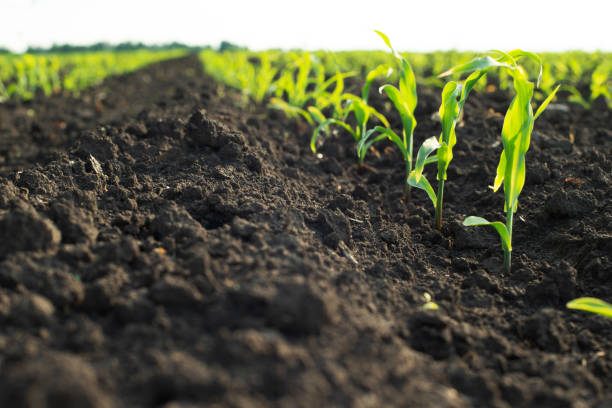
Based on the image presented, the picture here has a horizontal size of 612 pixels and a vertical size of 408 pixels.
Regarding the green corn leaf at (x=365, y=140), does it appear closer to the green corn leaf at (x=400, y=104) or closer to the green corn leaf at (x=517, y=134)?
the green corn leaf at (x=400, y=104)

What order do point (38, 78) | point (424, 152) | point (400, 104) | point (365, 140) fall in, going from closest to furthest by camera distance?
point (424, 152)
point (400, 104)
point (365, 140)
point (38, 78)

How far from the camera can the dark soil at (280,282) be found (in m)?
1.07

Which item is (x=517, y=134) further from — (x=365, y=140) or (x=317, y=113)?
(x=317, y=113)

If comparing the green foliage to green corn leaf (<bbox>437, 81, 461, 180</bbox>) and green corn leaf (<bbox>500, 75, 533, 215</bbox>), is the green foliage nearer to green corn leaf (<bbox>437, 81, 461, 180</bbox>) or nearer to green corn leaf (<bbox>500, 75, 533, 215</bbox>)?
green corn leaf (<bbox>437, 81, 461, 180</bbox>)

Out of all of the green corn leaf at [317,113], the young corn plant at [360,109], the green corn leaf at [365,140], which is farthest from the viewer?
the green corn leaf at [317,113]

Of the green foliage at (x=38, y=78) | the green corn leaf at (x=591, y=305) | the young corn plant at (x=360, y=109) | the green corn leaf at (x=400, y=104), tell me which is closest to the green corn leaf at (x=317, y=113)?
the young corn plant at (x=360, y=109)

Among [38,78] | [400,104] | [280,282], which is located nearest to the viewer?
[280,282]

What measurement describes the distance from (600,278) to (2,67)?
12.6 meters

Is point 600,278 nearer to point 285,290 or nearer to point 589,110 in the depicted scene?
point 285,290

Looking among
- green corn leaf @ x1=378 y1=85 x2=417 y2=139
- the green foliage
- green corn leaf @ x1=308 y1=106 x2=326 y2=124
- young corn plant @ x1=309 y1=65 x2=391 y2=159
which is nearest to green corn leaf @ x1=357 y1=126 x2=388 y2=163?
young corn plant @ x1=309 y1=65 x2=391 y2=159

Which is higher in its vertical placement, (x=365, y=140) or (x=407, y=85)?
(x=407, y=85)

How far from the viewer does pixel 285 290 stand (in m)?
1.25

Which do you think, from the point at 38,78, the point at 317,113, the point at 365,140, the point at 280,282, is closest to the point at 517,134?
the point at 280,282

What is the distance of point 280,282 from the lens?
1309mm
